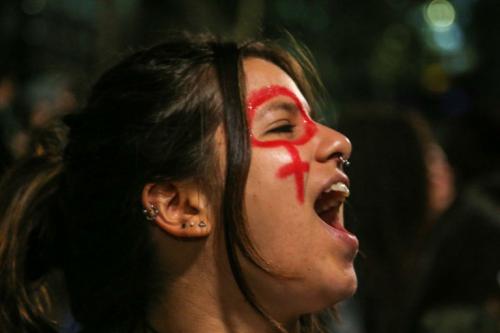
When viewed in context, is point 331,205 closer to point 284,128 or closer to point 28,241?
point 284,128

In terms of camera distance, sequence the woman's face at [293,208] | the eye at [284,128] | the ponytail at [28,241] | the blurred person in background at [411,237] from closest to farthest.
Result: 1. the woman's face at [293,208]
2. the eye at [284,128]
3. the ponytail at [28,241]
4. the blurred person in background at [411,237]

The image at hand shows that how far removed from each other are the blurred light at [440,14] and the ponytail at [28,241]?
15.0 feet

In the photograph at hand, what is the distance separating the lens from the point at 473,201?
364 centimetres

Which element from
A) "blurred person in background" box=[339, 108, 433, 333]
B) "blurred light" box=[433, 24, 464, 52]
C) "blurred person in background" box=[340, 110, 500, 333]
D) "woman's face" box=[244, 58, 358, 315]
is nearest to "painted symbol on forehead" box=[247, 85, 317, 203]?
"woman's face" box=[244, 58, 358, 315]

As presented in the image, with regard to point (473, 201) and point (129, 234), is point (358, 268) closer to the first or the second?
point (473, 201)

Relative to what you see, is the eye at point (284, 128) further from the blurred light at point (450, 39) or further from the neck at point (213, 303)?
the blurred light at point (450, 39)

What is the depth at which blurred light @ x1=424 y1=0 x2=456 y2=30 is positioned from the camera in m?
6.70

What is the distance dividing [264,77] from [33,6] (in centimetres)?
483

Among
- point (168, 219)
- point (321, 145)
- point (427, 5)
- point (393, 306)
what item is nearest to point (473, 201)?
point (393, 306)

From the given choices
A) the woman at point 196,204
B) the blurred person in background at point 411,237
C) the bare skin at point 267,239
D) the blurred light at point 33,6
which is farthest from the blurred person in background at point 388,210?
the blurred light at point 33,6

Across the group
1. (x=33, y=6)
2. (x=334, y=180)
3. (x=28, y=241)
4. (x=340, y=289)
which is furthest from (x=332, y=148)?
(x=33, y=6)

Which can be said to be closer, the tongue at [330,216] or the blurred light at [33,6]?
the tongue at [330,216]

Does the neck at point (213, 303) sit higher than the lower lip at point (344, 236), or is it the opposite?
the lower lip at point (344, 236)

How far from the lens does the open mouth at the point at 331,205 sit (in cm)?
234
